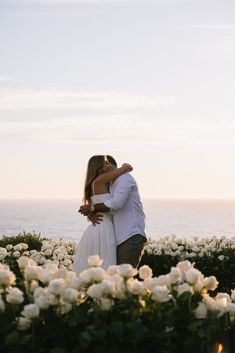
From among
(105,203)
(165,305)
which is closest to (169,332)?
(165,305)

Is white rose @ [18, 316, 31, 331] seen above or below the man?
below

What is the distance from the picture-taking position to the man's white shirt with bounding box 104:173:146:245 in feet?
32.1

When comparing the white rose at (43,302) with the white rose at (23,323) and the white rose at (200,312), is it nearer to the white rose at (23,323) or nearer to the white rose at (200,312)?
the white rose at (23,323)

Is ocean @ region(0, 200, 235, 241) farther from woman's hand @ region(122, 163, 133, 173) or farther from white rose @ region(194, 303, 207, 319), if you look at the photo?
white rose @ region(194, 303, 207, 319)

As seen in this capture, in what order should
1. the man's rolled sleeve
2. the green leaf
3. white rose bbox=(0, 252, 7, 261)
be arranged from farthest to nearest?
white rose bbox=(0, 252, 7, 261) < the man's rolled sleeve < the green leaf

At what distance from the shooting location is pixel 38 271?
19.3 ft

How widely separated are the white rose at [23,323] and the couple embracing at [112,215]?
4.42 meters

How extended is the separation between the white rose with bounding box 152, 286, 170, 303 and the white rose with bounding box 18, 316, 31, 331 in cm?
84

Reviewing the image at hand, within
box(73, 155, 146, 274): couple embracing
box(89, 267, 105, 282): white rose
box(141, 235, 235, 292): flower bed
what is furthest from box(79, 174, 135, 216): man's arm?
box(89, 267, 105, 282): white rose

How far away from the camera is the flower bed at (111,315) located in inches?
208

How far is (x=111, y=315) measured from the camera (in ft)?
17.7

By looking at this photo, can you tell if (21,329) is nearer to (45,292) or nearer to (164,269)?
(45,292)

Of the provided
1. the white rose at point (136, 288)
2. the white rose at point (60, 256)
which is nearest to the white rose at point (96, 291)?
the white rose at point (136, 288)

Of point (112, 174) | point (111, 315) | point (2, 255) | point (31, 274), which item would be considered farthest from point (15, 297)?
point (2, 255)
